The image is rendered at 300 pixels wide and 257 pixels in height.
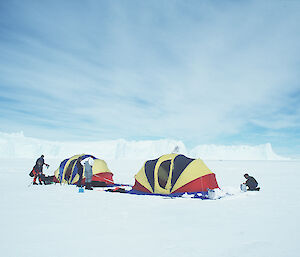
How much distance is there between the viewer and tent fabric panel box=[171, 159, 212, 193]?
36.4ft

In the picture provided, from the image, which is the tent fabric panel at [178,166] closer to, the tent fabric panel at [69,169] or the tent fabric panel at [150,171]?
the tent fabric panel at [150,171]

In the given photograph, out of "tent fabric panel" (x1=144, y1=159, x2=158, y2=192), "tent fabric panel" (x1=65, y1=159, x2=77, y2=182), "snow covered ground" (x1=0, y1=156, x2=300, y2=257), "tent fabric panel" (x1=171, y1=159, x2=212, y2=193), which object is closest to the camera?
"snow covered ground" (x1=0, y1=156, x2=300, y2=257)

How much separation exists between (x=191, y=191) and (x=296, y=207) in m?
4.32

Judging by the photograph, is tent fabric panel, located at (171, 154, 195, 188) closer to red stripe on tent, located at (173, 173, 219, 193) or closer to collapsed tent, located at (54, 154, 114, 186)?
red stripe on tent, located at (173, 173, 219, 193)

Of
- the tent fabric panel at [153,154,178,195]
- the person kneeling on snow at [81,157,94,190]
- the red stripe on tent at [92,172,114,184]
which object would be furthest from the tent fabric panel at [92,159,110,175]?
the tent fabric panel at [153,154,178,195]

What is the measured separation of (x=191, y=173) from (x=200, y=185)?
2.58 feet

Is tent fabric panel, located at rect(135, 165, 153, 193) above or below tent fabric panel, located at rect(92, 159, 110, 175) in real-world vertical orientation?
below

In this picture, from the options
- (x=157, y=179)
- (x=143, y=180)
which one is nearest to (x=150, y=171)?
(x=157, y=179)

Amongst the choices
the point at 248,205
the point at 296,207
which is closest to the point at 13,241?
the point at 248,205

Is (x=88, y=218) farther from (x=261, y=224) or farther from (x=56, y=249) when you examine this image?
(x=261, y=224)

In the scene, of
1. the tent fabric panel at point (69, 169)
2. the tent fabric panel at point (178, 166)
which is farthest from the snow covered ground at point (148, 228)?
the tent fabric panel at point (69, 169)

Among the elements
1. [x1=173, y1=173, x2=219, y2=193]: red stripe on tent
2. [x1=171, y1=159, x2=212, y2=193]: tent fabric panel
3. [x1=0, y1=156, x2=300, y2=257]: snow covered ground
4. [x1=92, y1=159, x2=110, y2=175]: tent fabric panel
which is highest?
[x1=92, y1=159, x2=110, y2=175]: tent fabric panel

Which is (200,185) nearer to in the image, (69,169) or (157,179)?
(157,179)

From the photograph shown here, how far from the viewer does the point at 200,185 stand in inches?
453
